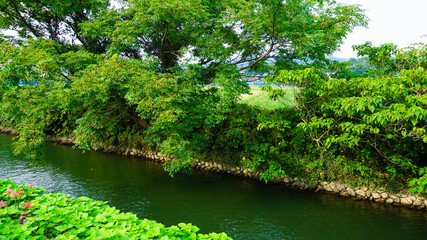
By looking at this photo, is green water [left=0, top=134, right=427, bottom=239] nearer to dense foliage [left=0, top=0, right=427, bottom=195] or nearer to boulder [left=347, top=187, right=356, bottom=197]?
boulder [left=347, top=187, right=356, bottom=197]

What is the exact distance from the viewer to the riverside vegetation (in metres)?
6.86

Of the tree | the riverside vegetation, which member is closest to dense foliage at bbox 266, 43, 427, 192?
the riverside vegetation

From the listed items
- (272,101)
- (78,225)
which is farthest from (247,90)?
(272,101)

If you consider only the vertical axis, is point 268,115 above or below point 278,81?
below

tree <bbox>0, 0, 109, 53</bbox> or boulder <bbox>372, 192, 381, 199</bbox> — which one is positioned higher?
tree <bbox>0, 0, 109, 53</bbox>

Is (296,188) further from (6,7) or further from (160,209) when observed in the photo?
(6,7)

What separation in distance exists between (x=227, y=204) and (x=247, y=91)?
418cm

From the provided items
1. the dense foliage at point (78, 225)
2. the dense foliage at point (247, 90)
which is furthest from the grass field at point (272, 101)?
the dense foliage at point (78, 225)

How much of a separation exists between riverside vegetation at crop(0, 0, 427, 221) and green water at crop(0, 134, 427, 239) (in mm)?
886

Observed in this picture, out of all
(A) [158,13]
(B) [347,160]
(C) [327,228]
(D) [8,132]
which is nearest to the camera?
(C) [327,228]

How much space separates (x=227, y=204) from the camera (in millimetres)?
7559

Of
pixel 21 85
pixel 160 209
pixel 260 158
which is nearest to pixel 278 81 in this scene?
pixel 260 158

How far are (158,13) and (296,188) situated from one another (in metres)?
7.72

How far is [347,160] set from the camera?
8188 millimetres
